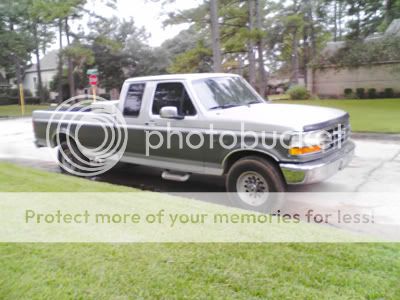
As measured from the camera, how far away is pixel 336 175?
7.20 meters

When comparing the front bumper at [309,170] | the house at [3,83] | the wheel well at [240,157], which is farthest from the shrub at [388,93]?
the house at [3,83]

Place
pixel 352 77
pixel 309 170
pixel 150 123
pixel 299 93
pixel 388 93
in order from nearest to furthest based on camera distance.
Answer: pixel 309 170 < pixel 150 123 < pixel 388 93 < pixel 299 93 < pixel 352 77

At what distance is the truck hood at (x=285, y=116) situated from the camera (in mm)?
4984

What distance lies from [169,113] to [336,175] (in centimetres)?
350

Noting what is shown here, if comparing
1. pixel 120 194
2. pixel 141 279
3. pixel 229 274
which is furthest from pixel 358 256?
pixel 120 194

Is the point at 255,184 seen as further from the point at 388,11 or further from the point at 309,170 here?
the point at 388,11

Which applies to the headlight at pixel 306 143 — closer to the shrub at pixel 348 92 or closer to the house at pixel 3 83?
the shrub at pixel 348 92

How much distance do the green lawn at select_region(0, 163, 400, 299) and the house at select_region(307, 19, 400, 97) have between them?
23.6 meters

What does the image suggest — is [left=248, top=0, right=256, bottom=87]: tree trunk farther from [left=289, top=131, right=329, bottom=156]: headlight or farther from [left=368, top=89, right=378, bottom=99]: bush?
[left=289, top=131, right=329, bottom=156]: headlight

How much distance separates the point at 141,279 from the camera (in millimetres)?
3094

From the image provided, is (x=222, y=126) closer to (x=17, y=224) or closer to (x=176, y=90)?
(x=176, y=90)

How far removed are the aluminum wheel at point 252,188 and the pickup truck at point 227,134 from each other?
14 mm

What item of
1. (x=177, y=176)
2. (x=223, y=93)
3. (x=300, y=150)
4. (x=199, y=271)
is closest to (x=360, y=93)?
(x=223, y=93)

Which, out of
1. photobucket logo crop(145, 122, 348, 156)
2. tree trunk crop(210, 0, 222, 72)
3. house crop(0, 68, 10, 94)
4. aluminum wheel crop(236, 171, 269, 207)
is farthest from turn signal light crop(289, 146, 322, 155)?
house crop(0, 68, 10, 94)
